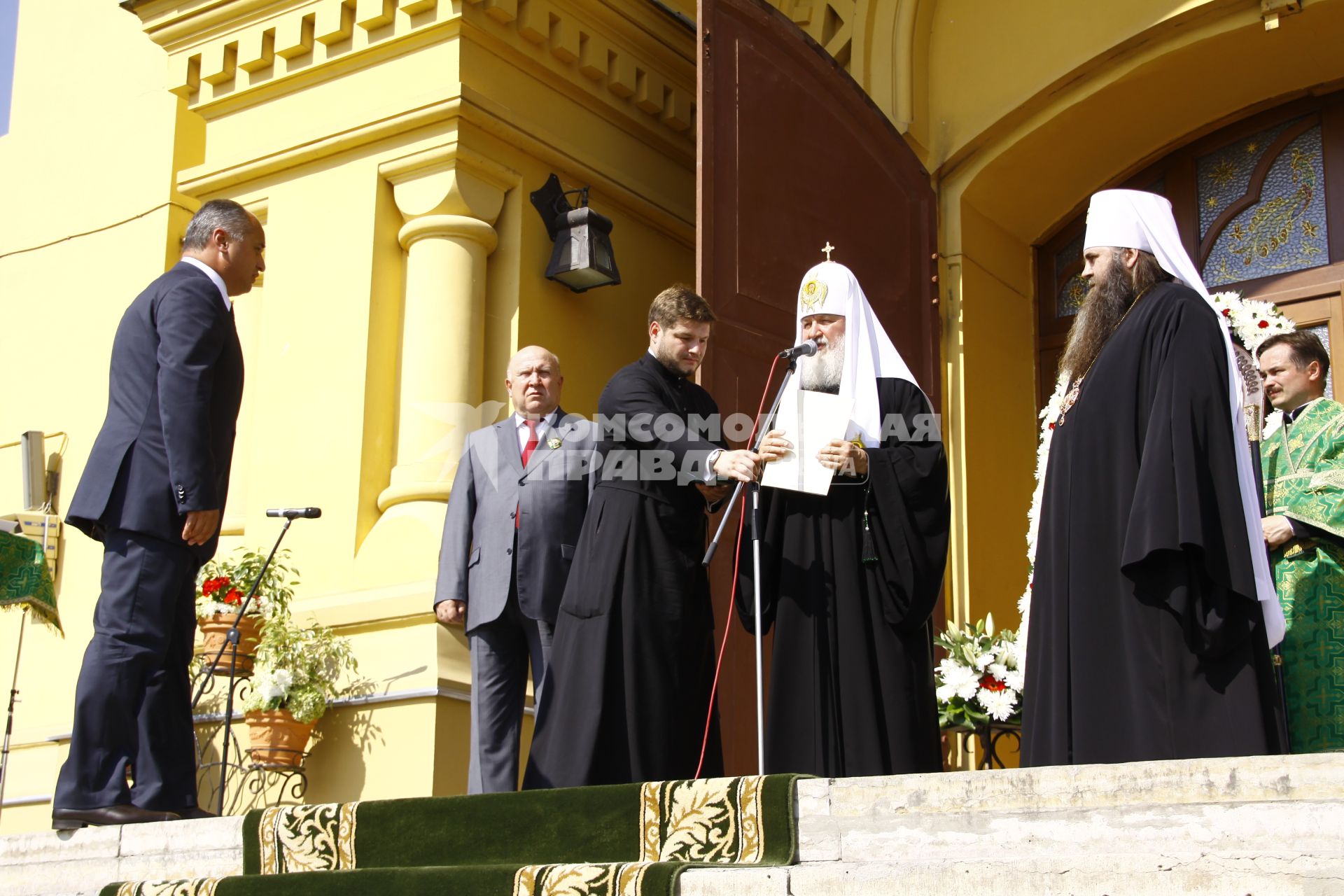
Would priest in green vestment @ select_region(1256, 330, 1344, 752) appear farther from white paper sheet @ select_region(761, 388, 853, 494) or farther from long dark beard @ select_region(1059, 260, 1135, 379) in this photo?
white paper sheet @ select_region(761, 388, 853, 494)

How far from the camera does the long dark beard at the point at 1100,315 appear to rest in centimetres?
430

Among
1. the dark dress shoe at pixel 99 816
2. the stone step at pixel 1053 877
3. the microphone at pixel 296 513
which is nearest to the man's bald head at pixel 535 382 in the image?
the microphone at pixel 296 513

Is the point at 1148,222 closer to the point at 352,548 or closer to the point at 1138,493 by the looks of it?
the point at 1138,493

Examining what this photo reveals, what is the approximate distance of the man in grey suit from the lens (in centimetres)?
562

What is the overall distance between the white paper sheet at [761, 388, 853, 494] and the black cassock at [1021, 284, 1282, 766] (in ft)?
2.49

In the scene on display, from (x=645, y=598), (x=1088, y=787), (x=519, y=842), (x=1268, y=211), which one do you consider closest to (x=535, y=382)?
(x=645, y=598)

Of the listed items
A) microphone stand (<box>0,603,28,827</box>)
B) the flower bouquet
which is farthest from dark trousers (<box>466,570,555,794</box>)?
microphone stand (<box>0,603,28,827</box>)

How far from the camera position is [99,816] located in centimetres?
447

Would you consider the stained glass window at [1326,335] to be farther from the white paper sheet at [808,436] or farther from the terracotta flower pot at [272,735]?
the terracotta flower pot at [272,735]

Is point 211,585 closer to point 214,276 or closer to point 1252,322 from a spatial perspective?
point 214,276

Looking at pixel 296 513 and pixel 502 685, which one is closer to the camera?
pixel 502 685

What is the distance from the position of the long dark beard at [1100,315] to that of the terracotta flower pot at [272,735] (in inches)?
134

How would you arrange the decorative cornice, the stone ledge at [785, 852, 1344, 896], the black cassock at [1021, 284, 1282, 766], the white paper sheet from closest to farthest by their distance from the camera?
the stone ledge at [785, 852, 1344, 896] → the black cassock at [1021, 284, 1282, 766] → the white paper sheet → the decorative cornice

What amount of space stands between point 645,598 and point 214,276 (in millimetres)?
1645
